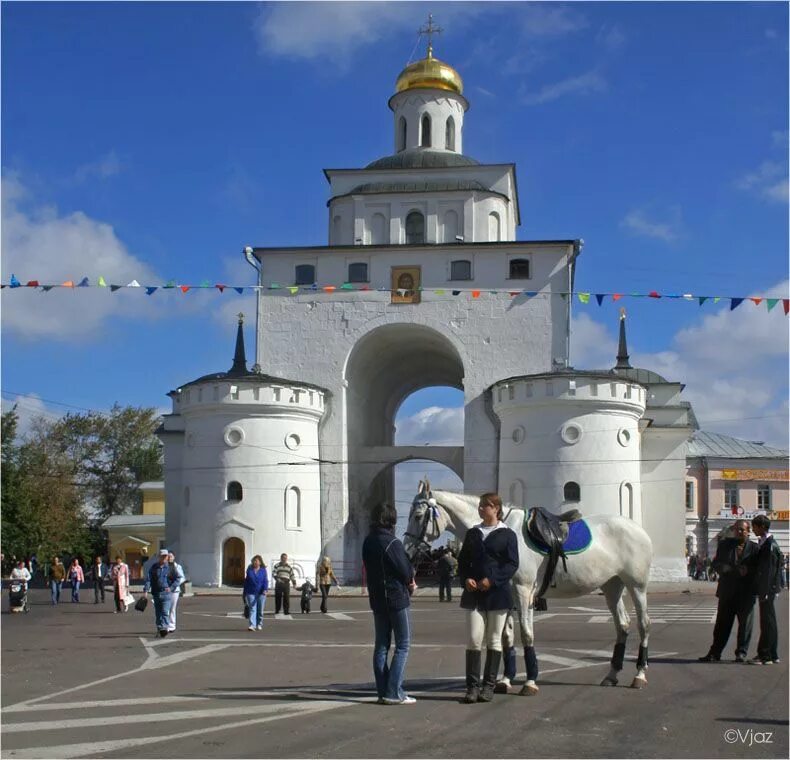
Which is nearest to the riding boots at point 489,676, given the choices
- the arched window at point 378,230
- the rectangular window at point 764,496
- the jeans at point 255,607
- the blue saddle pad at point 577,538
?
the blue saddle pad at point 577,538

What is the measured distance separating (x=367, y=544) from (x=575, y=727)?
274 cm

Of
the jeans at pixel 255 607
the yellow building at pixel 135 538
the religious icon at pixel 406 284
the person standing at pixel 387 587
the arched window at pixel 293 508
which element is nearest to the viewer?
the person standing at pixel 387 587

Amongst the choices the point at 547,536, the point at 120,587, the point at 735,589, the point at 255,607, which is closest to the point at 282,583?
the point at 255,607

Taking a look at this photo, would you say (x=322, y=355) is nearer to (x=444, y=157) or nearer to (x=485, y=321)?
(x=485, y=321)

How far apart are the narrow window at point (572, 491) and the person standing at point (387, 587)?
33.7m

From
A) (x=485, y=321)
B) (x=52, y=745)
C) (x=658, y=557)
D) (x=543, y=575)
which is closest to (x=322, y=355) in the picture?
(x=485, y=321)

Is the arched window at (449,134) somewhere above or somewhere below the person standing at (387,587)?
Answer: above

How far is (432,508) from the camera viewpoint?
452 inches

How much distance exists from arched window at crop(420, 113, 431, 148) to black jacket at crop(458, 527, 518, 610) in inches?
1830

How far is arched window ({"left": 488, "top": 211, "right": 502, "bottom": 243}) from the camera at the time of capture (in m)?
52.2

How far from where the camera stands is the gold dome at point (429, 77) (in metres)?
55.9

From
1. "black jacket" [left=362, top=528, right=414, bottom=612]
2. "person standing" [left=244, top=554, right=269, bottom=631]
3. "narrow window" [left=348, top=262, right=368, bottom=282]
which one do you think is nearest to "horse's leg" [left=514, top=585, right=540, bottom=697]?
"black jacket" [left=362, top=528, right=414, bottom=612]

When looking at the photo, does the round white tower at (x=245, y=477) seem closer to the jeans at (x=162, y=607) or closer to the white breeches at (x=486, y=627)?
the jeans at (x=162, y=607)

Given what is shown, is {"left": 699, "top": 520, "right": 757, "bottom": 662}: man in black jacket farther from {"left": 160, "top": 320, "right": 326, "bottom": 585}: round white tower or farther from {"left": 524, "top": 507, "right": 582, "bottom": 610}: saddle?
{"left": 160, "top": 320, "right": 326, "bottom": 585}: round white tower
